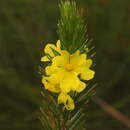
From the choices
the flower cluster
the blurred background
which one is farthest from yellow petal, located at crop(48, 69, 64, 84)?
the blurred background

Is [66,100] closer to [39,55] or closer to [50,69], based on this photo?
[50,69]

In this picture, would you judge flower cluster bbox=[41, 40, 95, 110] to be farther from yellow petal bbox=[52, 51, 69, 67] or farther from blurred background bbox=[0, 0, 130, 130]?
blurred background bbox=[0, 0, 130, 130]

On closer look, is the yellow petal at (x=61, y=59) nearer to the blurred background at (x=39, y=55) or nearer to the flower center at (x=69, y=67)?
the flower center at (x=69, y=67)

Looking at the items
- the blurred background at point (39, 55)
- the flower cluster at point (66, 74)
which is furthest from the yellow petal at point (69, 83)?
the blurred background at point (39, 55)

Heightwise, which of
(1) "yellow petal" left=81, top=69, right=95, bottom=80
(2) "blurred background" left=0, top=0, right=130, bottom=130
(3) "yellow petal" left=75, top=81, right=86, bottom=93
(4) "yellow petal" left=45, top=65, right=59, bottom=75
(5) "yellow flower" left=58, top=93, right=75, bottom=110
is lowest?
(2) "blurred background" left=0, top=0, right=130, bottom=130

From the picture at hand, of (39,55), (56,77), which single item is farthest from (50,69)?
(39,55)

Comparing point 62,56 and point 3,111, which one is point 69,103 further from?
point 3,111

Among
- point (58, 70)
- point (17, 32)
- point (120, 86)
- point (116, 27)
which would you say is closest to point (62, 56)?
point (58, 70)
